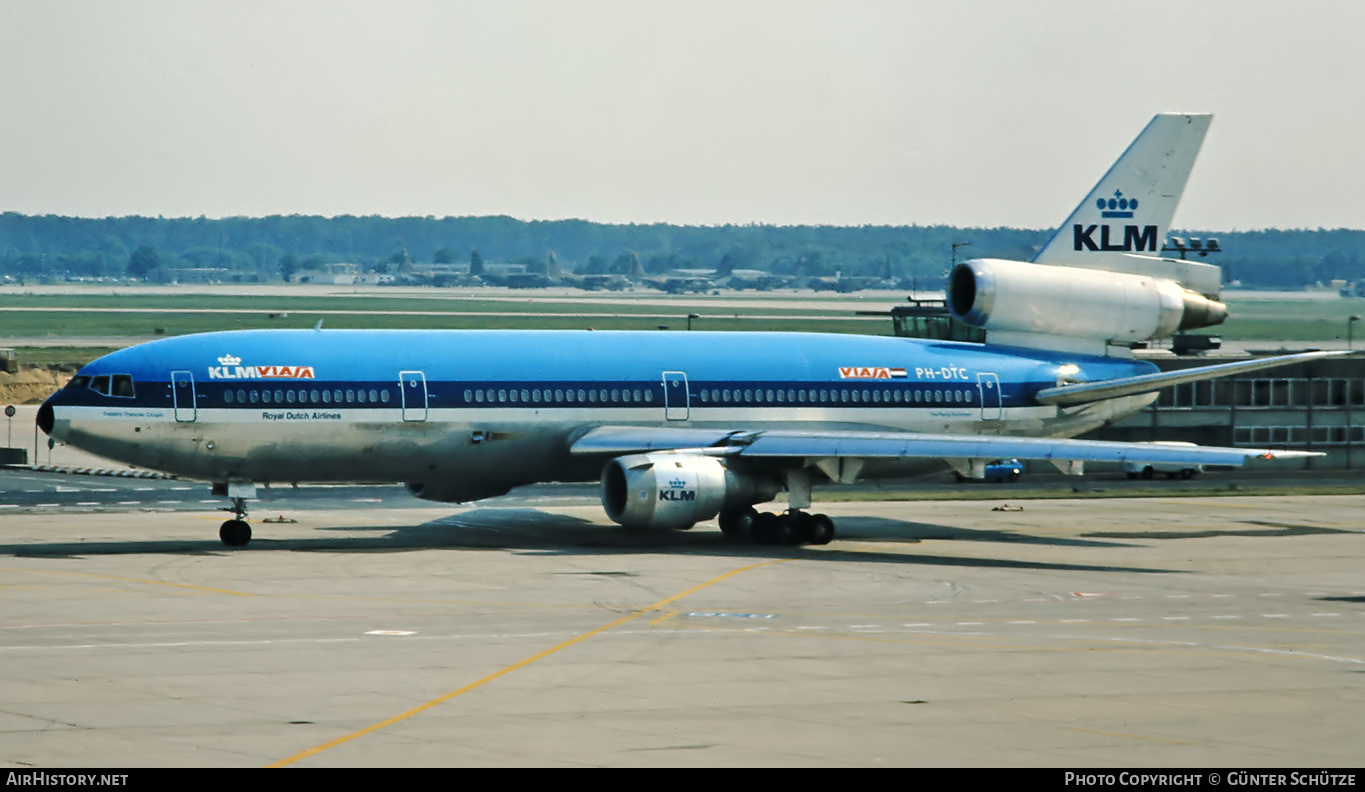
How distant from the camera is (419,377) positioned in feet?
145

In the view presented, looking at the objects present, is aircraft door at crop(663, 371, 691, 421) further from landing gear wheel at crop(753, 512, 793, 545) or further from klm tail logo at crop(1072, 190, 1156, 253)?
klm tail logo at crop(1072, 190, 1156, 253)

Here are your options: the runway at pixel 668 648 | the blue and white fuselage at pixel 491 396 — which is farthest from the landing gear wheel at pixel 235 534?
the blue and white fuselage at pixel 491 396

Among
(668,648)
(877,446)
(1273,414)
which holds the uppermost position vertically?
(877,446)

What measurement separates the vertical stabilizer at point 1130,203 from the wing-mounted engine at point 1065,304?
0.56 metres

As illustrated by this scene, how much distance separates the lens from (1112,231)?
52.3 meters

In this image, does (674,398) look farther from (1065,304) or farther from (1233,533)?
(1233,533)

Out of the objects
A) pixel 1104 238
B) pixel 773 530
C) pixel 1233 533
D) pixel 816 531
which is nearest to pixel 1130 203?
pixel 1104 238

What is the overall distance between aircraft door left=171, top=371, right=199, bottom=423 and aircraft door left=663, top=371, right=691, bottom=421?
12.6 meters

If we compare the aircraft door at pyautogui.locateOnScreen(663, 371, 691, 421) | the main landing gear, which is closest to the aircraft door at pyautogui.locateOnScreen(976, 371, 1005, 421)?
the main landing gear

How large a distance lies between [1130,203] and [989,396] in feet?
26.6

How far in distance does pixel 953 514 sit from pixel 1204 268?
11.1m

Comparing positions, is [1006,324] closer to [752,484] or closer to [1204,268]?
[1204,268]

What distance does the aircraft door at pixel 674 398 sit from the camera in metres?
46.7
